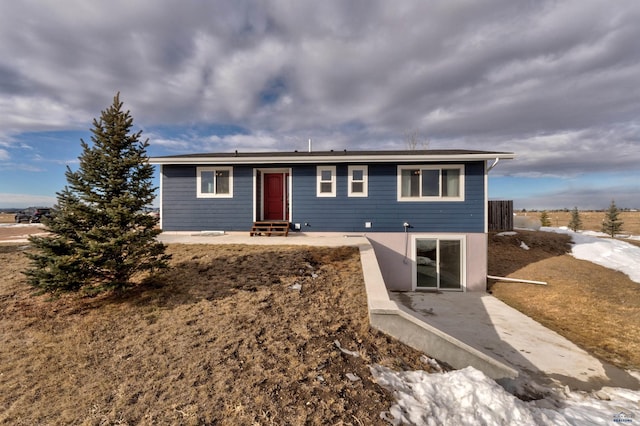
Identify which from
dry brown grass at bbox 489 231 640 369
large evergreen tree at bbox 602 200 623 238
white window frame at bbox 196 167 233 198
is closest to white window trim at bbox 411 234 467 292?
dry brown grass at bbox 489 231 640 369

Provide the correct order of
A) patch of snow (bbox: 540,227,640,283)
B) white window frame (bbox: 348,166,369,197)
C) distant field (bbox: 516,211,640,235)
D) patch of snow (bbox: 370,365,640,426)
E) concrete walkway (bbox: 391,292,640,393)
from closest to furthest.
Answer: patch of snow (bbox: 370,365,640,426) → concrete walkway (bbox: 391,292,640,393) → white window frame (bbox: 348,166,369,197) → patch of snow (bbox: 540,227,640,283) → distant field (bbox: 516,211,640,235)

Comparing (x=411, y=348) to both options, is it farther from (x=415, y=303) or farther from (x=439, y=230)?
(x=439, y=230)

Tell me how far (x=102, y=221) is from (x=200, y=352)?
3.32 m

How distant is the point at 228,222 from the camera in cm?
1054

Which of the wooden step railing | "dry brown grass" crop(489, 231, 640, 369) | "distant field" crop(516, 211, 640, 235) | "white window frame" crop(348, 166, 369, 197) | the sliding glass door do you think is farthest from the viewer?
"distant field" crop(516, 211, 640, 235)

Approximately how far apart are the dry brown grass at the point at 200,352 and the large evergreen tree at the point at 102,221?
0.61 metres

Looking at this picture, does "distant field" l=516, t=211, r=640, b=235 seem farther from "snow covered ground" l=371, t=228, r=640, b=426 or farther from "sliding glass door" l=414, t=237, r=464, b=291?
"snow covered ground" l=371, t=228, r=640, b=426

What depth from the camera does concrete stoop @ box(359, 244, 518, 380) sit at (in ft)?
13.9

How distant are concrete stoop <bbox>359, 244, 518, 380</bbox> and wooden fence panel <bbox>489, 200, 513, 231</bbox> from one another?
13.7 m

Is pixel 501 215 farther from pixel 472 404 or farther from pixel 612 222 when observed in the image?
pixel 612 222

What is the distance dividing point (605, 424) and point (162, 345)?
5739 mm

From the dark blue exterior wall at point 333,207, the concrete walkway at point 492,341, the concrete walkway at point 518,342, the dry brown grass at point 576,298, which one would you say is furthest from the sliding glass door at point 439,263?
the concrete walkway at point 492,341

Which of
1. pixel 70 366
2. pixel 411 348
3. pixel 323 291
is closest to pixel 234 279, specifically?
pixel 323 291

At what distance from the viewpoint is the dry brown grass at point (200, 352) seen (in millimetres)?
2834
